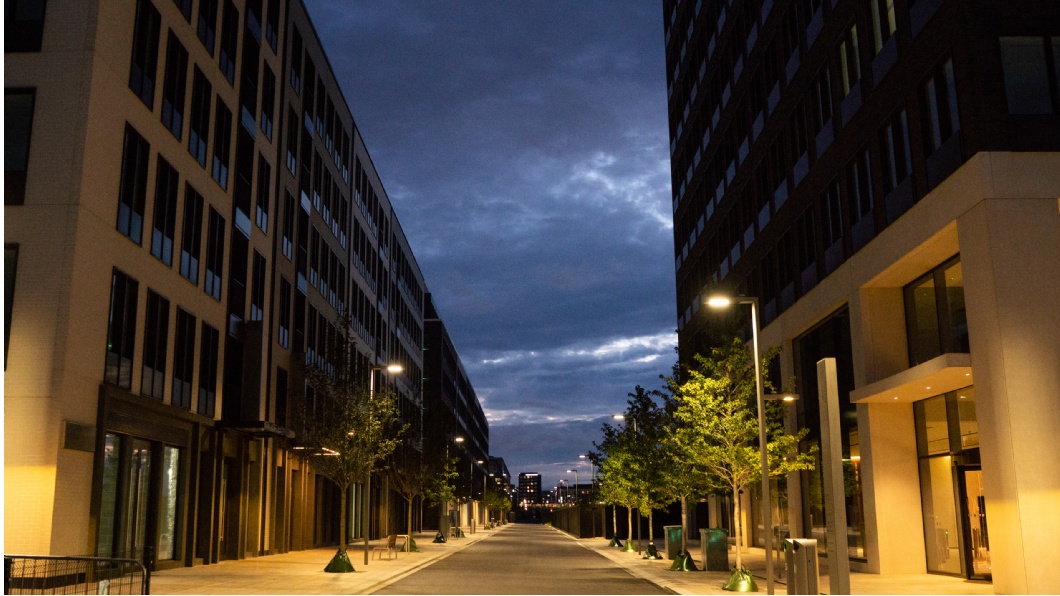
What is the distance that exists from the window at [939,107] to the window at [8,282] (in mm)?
24332

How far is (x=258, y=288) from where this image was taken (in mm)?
41281

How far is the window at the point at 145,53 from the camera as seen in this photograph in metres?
28.0

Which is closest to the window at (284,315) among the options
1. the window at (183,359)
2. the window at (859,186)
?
the window at (183,359)

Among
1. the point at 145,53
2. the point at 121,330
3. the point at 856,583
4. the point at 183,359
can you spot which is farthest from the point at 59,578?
the point at 856,583

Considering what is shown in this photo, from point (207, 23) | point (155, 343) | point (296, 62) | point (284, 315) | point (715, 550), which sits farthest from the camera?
point (296, 62)

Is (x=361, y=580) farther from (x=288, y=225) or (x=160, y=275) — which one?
(x=288, y=225)

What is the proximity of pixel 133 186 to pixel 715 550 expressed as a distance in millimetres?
22249

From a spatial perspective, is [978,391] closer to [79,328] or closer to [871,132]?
[871,132]

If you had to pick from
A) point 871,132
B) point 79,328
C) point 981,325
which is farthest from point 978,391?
point 79,328

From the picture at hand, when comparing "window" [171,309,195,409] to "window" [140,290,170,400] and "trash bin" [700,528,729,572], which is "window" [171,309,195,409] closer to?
"window" [140,290,170,400]

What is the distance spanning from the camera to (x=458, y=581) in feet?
88.0

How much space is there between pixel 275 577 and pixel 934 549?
19.9 metres

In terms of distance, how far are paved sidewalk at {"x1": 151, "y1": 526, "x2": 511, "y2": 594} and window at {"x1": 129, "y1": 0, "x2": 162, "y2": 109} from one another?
47.8 feet

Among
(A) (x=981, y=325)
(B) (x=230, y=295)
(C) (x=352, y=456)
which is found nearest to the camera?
(A) (x=981, y=325)
